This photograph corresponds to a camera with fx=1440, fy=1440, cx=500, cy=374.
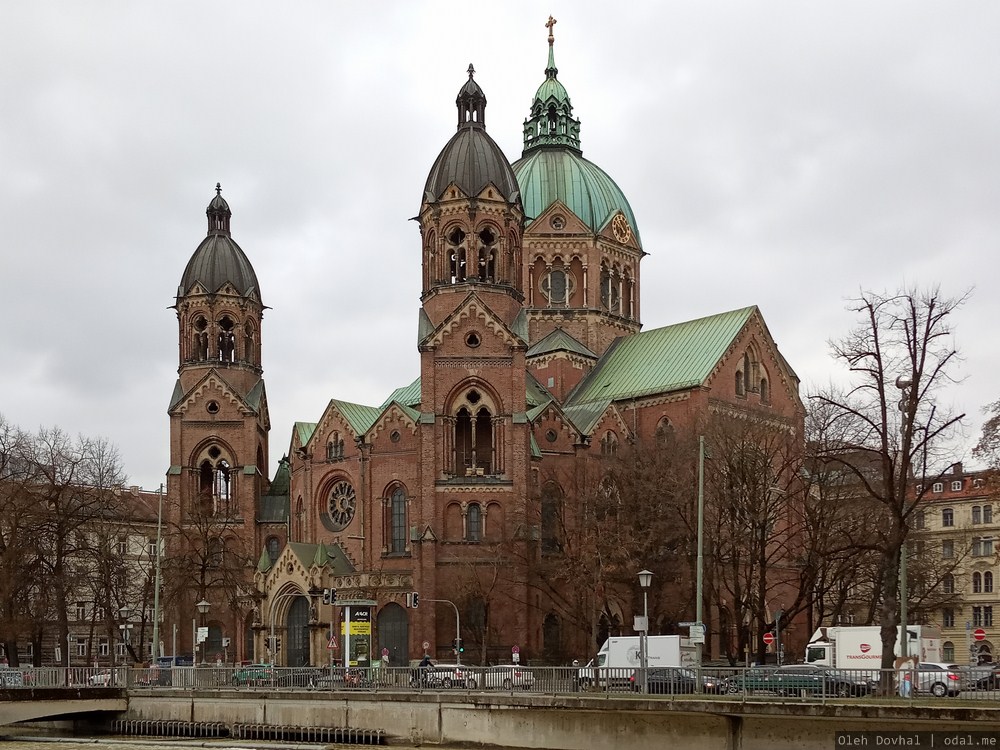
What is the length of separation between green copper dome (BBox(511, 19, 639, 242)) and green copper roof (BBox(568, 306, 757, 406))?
10.7 m

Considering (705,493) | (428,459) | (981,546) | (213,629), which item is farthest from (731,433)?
(981,546)

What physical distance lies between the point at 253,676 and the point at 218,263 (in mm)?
45221

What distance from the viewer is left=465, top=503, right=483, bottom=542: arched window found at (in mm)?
77438

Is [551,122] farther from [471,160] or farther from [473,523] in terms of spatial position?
[473,523]

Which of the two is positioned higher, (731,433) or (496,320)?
(496,320)

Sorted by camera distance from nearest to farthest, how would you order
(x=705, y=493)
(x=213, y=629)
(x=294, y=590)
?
(x=705, y=493) < (x=294, y=590) < (x=213, y=629)

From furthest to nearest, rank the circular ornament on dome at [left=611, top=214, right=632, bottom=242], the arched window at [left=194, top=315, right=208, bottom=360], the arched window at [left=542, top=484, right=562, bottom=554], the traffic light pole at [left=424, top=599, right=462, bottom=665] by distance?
1. the circular ornament on dome at [left=611, top=214, right=632, bottom=242]
2. the arched window at [left=194, top=315, right=208, bottom=360]
3. the arched window at [left=542, top=484, right=562, bottom=554]
4. the traffic light pole at [left=424, top=599, right=462, bottom=665]

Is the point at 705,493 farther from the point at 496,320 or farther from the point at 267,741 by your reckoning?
the point at 267,741

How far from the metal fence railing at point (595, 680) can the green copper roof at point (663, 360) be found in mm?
37830

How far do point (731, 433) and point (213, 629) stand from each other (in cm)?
3637

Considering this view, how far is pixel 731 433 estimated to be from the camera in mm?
71500

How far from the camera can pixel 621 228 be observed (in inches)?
4043

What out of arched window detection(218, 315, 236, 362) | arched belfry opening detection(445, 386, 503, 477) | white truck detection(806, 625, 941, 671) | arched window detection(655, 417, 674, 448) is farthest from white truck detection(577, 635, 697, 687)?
arched window detection(218, 315, 236, 362)

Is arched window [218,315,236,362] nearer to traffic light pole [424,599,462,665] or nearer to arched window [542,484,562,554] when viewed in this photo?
arched window [542,484,562,554]
